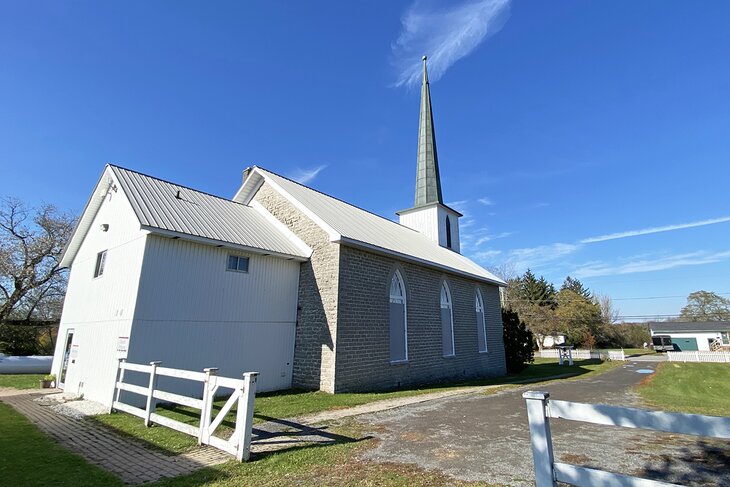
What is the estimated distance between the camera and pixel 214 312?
11.7m

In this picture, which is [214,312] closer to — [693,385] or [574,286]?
[693,385]

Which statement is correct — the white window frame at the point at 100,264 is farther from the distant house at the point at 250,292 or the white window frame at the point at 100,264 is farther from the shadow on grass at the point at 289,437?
the shadow on grass at the point at 289,437

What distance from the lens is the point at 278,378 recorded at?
43.3 feet

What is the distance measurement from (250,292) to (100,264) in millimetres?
6021

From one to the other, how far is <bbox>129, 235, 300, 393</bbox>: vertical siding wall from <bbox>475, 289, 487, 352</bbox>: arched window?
12029 mm

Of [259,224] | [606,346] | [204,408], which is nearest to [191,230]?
→ [259,224]

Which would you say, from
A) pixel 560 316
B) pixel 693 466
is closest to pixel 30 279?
pixel 693 466

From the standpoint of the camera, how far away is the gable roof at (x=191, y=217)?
11.4 meters

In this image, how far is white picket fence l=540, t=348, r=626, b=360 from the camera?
38188 mm

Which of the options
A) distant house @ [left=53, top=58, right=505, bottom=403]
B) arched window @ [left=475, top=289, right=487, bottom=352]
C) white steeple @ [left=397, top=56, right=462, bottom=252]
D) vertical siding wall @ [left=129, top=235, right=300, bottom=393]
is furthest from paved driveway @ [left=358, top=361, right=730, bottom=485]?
white steeple @ [left=397, top=56, right=462, bottom=252]

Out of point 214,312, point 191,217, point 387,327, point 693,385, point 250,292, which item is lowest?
point 693,385

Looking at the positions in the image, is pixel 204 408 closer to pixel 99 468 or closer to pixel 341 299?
pixel 99 468

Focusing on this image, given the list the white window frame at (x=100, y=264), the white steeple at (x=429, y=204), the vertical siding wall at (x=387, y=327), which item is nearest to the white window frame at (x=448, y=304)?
the vertical siding wall at (x=387, y=327)

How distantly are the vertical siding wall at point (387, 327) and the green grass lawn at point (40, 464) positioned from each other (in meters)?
7.44
